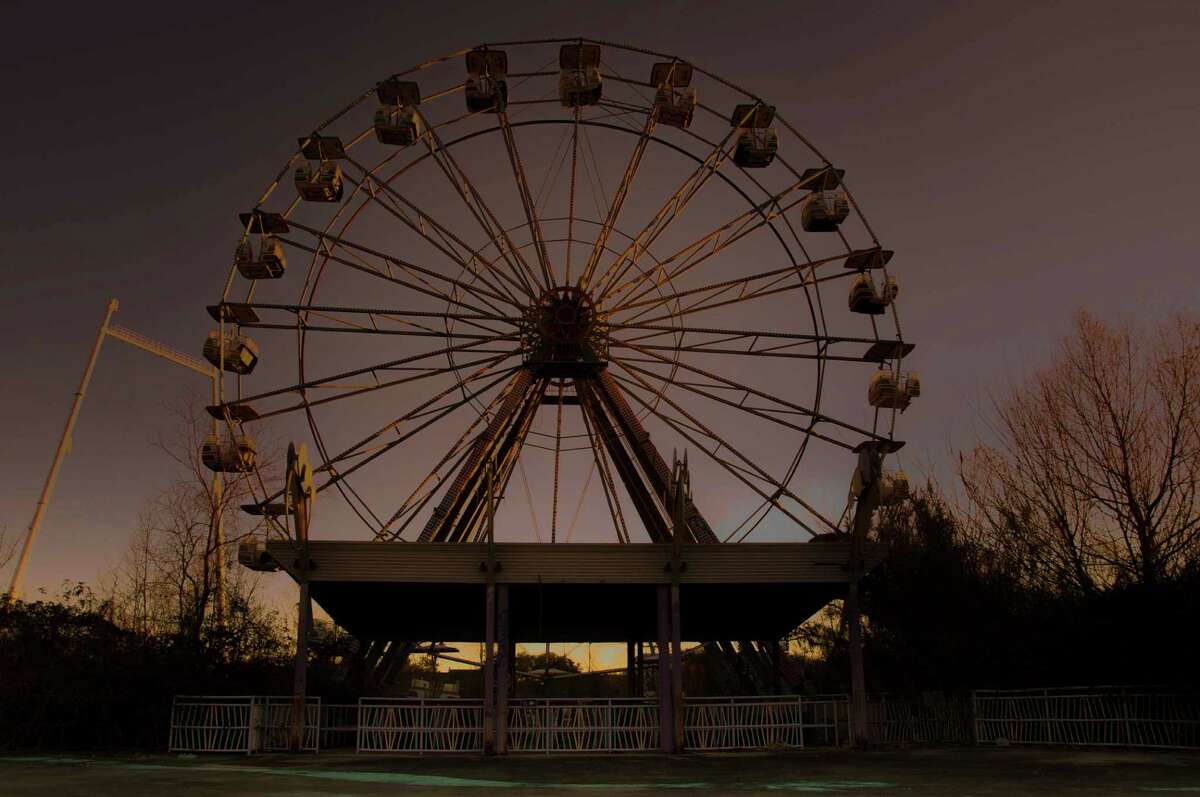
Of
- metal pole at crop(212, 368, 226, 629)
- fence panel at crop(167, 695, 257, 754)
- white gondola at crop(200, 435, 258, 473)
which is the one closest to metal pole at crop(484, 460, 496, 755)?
fence panel at crop(167, 695, 257, 754)

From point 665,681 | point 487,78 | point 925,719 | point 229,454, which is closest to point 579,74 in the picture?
point 487,78

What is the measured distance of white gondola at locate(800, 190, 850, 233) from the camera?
76.4ft

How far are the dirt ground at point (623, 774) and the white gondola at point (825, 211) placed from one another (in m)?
12.1

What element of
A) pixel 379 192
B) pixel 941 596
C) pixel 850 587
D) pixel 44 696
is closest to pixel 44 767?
pixel 44 696

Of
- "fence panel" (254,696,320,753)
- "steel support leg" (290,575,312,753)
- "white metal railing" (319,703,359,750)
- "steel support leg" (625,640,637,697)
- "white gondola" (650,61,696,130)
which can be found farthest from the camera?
"steel support leg" (625,640,637,697)

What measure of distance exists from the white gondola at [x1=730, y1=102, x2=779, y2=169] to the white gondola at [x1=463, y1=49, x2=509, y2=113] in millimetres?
5866

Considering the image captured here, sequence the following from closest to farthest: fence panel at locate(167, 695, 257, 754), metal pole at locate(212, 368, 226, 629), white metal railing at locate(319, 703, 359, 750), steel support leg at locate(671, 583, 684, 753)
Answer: steel support leg at locate(671, 583, 684, 753) < fence panel at locate(167, 695, 257, 754) < white metal railing at locate(319, 703, 359, 750) < metal pole at locate(212, 368, 226, 629)

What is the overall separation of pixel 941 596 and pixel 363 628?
19.7 meters

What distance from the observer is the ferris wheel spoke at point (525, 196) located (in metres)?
24.0

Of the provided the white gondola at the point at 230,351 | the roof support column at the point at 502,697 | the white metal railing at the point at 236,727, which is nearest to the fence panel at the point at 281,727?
the white metal railing at the point at 236,727

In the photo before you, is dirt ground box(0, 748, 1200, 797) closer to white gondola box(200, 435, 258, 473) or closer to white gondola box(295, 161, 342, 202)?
white gondola box(200, 435, 258, 473)

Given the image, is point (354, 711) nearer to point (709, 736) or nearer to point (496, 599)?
point (496, 599)

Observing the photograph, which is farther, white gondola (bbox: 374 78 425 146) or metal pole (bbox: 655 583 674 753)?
white gondola (bbox: 374 78 425 146)

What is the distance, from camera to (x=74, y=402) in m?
35.6
